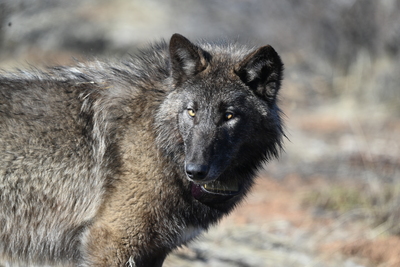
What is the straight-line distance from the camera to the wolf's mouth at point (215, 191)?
394cm

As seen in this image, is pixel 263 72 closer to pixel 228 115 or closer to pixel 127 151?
pixel 228 115

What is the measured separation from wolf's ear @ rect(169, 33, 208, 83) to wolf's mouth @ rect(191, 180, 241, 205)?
0.83 metres

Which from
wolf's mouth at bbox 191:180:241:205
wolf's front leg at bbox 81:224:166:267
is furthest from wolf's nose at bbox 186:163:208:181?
wolf's front leg at bbox 81:224:166:267

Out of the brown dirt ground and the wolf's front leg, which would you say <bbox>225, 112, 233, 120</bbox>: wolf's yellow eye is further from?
the brown dirt ground

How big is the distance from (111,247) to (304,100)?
31.7 feet

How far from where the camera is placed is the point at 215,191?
401 centimetres

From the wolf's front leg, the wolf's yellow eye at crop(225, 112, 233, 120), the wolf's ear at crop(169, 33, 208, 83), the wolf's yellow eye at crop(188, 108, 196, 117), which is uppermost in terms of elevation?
the wolf's ear at crop(169, 33, 208, 83)

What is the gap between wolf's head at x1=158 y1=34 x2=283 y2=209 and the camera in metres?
3.70

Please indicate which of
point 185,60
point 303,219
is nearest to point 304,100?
point 303,219

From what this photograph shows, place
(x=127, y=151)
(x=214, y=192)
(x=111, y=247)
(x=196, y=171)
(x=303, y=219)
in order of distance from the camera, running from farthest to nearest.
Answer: (x=303, y=219)
(x=214, y=192)
(x=127, y=151)
(x=111, y=247)
(x=196, y=171)

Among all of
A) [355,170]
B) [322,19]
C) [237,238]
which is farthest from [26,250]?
[322,19]

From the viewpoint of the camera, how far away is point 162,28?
610 inches

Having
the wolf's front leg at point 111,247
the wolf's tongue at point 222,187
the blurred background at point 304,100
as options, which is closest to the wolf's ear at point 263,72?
the wolf's tongue at point 222,187

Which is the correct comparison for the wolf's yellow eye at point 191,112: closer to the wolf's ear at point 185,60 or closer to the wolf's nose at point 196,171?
the wolf's ear at point 185,60
